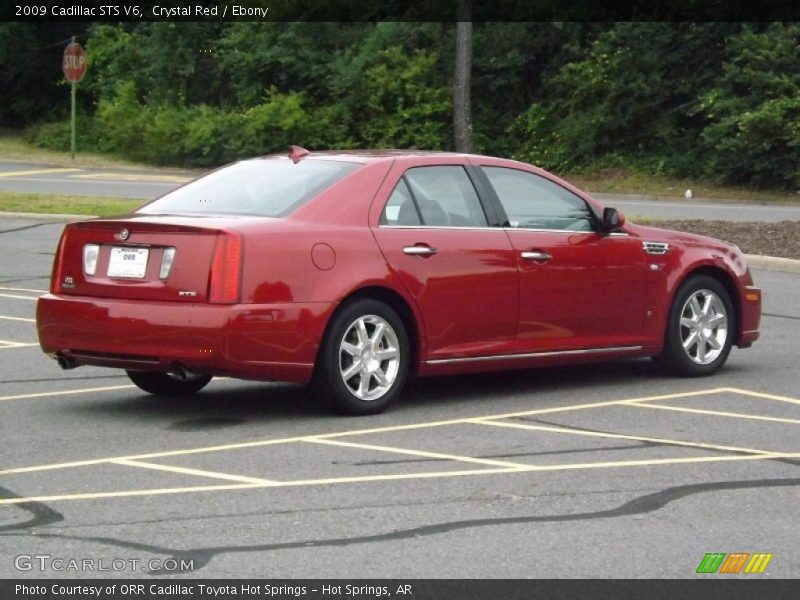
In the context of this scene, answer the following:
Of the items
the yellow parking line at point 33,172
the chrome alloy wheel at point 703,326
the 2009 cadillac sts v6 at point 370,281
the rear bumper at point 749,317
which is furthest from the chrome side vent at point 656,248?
the yellow parking line at point 33,172

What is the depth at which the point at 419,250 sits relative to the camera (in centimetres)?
909

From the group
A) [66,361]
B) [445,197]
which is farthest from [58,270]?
[445,197]

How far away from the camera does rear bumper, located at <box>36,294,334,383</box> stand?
27.2 feet

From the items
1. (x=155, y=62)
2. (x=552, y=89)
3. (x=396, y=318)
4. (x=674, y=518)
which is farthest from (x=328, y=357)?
(x=155, y=62)

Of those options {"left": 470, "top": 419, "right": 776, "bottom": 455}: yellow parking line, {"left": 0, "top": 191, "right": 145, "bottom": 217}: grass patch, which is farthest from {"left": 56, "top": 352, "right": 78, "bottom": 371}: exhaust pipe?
{"left": 0, "top": 191, "right": 145, "bottom": 217}: grass patch

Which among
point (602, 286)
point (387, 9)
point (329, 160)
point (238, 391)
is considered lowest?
point (238, 391)

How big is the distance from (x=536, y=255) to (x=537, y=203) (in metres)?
0.47

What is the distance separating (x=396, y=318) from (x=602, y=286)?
1.69m

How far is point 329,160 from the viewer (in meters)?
9.48

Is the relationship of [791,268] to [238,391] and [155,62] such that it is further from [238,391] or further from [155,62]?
[155,62]

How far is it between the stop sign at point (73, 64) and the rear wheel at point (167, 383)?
1317 inches

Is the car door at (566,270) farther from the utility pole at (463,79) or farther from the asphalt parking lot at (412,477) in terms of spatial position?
the utility pole at (463,79)

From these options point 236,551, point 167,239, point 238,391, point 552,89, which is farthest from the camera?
point 552,89

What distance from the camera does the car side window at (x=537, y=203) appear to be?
9828 mm
